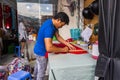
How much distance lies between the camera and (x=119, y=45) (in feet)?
4.56

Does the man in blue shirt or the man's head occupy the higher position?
the man's head

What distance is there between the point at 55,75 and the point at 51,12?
12.7 ft

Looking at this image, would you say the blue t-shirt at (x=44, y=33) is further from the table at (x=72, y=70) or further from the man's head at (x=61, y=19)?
the table at (x=72, y=70)

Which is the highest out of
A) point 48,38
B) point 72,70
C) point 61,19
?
point 61,19

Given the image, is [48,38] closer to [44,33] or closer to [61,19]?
[44,33]

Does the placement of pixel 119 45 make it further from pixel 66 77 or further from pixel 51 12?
pixel 51 12

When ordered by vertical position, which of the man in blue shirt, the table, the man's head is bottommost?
the table

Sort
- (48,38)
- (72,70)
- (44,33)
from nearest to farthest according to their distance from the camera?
(72,70) < (48,38) < (44,33)

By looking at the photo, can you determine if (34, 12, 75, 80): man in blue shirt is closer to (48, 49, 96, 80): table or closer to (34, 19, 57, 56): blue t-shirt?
(34, 19, 57, 56): blue t-shirt

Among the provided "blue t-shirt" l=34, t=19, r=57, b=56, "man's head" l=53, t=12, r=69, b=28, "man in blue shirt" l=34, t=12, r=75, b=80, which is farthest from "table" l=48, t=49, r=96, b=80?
"man's head" l=53, t=12, r=69, b=28

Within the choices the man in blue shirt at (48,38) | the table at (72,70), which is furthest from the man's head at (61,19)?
the table at (72,70)

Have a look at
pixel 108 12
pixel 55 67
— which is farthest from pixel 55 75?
pixel 108 12

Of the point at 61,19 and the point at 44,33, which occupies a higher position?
the point at 61,19

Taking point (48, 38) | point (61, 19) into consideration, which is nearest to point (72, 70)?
point (48, 38)
